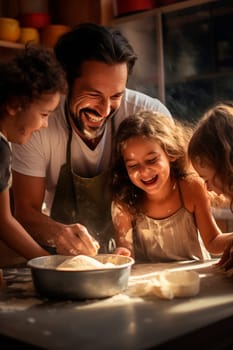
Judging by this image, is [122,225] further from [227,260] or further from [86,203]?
[227,260]

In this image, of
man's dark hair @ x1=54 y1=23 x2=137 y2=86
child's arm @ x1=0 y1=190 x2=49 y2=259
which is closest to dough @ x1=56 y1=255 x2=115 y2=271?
child's arm @ x1=0 y1=190 x2=49 y2=259

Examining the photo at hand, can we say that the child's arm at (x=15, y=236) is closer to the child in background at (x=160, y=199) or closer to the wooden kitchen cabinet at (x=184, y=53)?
the child in background at (x=160, y=199)

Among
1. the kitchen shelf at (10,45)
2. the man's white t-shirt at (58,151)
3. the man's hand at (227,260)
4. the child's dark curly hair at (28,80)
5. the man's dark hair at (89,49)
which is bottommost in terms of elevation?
the man's hand at (227,260)

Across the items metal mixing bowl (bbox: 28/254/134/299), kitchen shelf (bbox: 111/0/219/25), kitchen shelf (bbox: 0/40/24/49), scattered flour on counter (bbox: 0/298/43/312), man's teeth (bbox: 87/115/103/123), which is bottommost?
scattered flour on counter (bbox: 0/298/43/312)

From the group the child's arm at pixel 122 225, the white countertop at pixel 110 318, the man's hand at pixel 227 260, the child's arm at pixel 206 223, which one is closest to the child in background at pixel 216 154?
the man's hand at pixel 227 260

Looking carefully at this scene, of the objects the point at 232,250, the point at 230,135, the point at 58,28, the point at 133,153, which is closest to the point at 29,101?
the point at 133,153

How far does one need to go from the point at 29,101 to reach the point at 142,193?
2.04ft

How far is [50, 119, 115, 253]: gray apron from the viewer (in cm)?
176

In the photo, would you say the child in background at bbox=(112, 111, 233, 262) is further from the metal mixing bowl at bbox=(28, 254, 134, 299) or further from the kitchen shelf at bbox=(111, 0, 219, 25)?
the kitchen shelf at bbox=(111, 0, 219, 25)

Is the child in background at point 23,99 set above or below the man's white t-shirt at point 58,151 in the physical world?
above

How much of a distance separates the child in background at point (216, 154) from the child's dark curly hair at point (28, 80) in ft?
1.39

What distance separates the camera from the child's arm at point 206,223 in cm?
162

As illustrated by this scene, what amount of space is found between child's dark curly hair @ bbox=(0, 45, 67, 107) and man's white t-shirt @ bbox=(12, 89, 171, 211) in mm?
315

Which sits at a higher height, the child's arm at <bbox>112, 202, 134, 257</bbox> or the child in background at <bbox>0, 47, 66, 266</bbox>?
the child in background at <bbox>0, 47, 66, 266</bbox>
